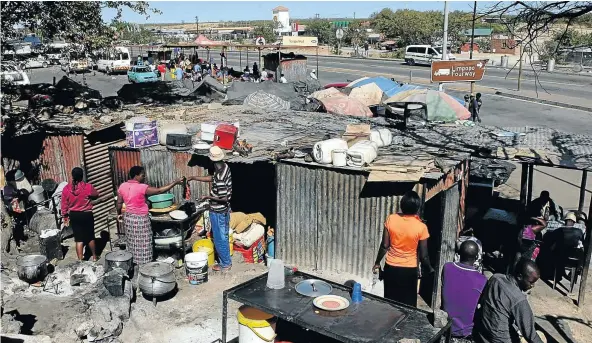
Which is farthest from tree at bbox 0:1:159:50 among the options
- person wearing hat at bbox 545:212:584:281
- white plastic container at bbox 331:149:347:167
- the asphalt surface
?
person wearing hat at bbox 545:212:584:281

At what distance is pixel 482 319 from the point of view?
5.05 meters

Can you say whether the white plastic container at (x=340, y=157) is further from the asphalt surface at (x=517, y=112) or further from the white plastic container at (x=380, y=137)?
the asphalt surface at (x=517, y=112)

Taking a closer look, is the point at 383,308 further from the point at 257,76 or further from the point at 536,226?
the point at 257,76

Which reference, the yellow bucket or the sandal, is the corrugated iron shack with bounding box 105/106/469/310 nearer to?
the sandal

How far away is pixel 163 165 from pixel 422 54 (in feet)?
124

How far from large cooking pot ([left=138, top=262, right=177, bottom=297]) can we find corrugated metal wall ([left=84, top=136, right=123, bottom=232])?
334 cm

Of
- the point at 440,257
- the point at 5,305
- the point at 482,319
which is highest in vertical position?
the point at 482,319

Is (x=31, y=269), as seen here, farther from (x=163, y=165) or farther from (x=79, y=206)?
(x=163, y=165)

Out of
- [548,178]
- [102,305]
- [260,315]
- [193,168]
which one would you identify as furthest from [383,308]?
[548,178]

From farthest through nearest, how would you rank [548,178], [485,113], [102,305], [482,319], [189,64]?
[189,64] < [485,113] < [548,178] < [102,305] < [482,319]

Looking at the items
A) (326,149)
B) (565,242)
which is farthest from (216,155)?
(565,242)

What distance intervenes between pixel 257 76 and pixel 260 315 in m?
26.8

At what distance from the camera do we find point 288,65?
30906mm

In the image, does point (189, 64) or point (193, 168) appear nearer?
point (193, 168)
